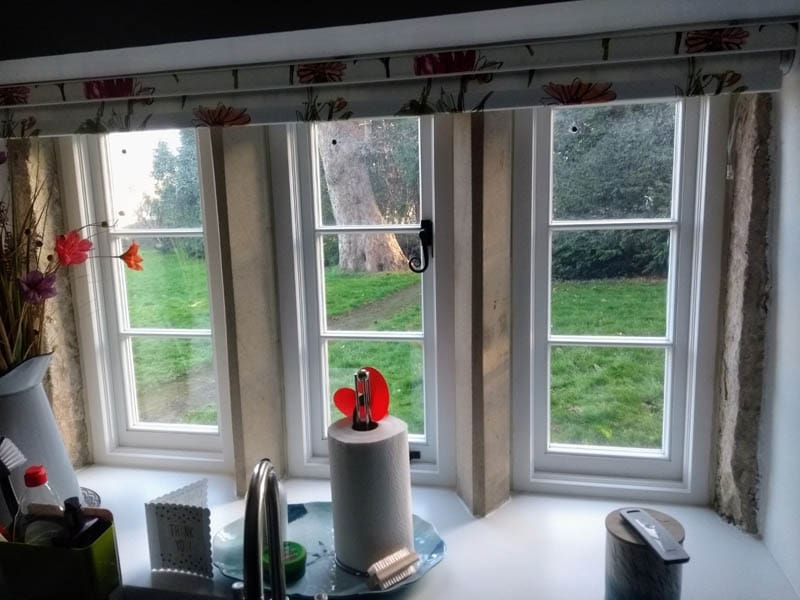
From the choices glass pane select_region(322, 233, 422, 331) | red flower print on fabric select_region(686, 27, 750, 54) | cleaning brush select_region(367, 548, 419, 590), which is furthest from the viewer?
glass pane select_region(322, 233, 422, 331)

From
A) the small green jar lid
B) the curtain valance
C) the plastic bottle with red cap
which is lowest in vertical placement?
the small green jar lid

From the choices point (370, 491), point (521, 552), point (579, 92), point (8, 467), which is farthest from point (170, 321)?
point (579, 92)

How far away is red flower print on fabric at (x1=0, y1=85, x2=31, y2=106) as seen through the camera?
54.9 inches

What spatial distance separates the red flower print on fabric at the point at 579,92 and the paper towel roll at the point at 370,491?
2.23 ft

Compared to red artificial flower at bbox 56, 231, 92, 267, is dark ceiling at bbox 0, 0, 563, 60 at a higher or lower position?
higher

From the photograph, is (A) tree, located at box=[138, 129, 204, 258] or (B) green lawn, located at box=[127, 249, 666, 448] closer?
(B) green lawn, located at box=[127, 249, 666, 448]

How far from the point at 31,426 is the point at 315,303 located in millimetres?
654

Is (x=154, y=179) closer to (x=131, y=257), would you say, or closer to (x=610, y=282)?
(x=131, y=257)

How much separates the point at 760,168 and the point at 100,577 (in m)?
1.41

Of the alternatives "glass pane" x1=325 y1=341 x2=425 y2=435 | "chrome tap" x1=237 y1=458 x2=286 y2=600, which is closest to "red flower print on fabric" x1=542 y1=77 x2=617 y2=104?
"glass pane" x1=325 y1=341 x2=425 y2=435

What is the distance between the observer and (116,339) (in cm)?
171

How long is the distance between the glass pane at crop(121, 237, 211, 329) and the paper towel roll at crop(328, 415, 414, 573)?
0.63 m

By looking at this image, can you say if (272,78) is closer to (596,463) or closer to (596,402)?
(596,402)

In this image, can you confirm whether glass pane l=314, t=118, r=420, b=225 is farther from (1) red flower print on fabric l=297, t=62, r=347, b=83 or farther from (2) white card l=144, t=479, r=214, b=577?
(2) white card l=144, t=479, r=214, b=577
